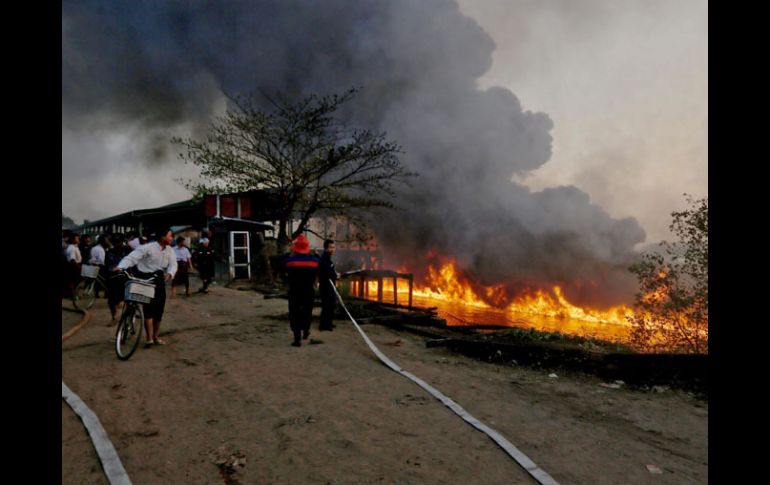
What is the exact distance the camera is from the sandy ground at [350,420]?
3.62 metres

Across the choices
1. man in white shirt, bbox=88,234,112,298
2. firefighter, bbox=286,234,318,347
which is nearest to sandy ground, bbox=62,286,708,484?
firefighter, bbox=286,234,318,347

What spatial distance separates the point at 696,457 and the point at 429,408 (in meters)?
2.58

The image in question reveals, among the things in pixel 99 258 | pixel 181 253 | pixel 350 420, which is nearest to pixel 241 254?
pixel 181 253

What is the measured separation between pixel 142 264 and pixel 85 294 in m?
8.96

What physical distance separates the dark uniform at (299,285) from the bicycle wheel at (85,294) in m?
7.23

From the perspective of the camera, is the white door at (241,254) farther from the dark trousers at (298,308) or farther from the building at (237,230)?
the dark trousers at (298,308)

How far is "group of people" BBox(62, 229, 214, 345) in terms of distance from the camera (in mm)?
7012

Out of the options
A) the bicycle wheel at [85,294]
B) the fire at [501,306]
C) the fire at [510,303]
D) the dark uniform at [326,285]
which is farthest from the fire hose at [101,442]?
the fire at [510,303]

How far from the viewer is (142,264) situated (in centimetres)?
698

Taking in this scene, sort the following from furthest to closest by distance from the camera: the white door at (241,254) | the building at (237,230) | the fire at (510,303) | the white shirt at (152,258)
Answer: the fire at (510,303) → the white door at (241,254) → the building at (237,230) → the white shirt at (152,258)

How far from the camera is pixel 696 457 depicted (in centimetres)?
411

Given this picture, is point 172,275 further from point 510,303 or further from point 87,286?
point 510,303

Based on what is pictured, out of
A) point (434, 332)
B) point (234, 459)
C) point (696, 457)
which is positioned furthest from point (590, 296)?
point (234, 459)
